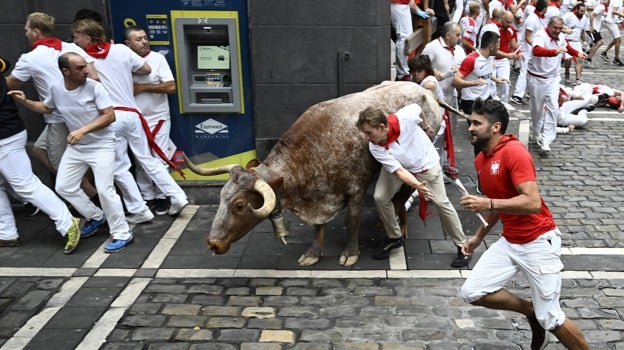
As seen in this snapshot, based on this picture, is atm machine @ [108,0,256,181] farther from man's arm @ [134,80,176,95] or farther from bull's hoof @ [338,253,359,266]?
bull's hoof @ [338,253,359,266]

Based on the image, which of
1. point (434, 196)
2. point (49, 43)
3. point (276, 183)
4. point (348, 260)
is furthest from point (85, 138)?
point (434, 196)

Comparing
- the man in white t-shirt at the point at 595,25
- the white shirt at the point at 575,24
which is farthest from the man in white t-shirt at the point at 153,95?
the man in white t-shirt at the point at 595,25

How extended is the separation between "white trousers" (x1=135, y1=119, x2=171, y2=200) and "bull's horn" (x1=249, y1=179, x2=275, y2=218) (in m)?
2.67

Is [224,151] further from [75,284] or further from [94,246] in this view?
[75,284]

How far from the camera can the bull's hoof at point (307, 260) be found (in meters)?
6.95

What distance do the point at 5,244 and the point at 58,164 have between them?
111cm

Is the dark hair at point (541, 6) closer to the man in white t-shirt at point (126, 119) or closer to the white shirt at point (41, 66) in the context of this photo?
the man in white t-shirt at point (126, 119)

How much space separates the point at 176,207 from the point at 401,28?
4.81 metres

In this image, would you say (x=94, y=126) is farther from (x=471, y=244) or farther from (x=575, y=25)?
(x=575, y=25)

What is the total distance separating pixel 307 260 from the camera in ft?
22.9

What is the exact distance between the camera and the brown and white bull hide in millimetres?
6609

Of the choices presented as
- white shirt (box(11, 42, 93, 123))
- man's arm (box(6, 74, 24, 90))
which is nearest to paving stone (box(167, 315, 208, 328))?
white shirt (box(11, 42, 93, 123))

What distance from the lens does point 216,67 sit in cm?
849

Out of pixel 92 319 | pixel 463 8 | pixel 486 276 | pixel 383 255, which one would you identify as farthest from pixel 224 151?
pixel 463 8
